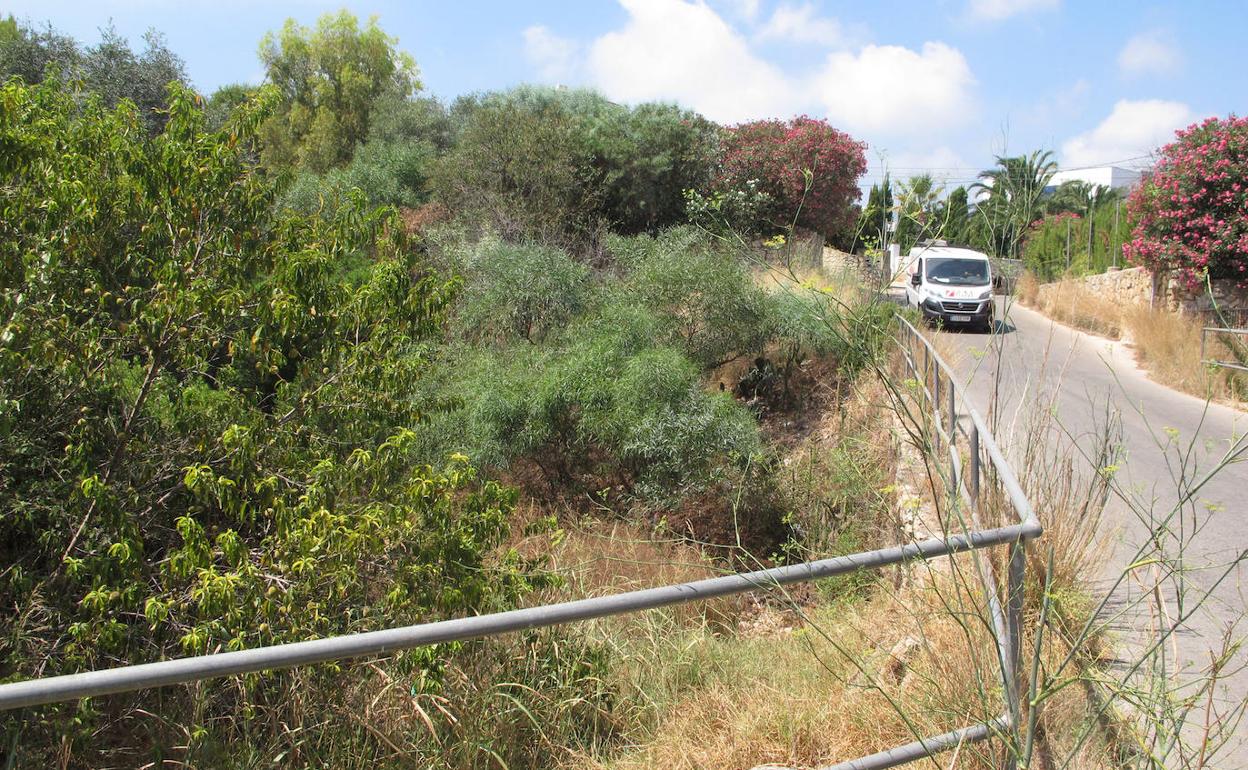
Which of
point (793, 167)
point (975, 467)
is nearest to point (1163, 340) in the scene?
point (793, 167)

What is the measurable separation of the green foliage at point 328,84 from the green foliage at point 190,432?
27.7 m

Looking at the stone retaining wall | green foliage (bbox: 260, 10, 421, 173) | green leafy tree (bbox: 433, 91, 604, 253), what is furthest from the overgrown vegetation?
green foliage (bbox: 260, 10, 421, 173)

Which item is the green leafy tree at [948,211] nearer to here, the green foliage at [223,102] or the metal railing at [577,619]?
the metal railing at [577,619]

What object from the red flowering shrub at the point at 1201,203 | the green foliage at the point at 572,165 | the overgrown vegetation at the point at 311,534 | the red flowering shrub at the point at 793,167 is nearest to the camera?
the overgrown vegetation at the point at 311,534

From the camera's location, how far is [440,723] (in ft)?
13.6

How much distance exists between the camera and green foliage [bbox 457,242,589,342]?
13438 mm

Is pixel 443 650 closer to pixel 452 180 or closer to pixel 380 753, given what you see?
pixel 380 753

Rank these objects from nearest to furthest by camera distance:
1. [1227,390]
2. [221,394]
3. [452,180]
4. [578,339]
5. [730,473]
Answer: [221,394] → [730,473] → [578,339] → [1227,390] → [452,180]

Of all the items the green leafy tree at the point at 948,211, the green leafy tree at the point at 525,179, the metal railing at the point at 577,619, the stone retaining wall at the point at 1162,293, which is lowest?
the stone retaining wall at the point at 1162,293

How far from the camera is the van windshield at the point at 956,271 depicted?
19969 mm

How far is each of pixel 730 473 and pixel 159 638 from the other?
621cm

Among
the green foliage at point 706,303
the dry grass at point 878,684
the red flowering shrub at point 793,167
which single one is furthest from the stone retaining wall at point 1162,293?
the dry grass at point 878,684

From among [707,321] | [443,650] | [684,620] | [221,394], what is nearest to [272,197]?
[221,394]

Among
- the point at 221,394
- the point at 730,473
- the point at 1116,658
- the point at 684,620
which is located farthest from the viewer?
the point at 730,473
